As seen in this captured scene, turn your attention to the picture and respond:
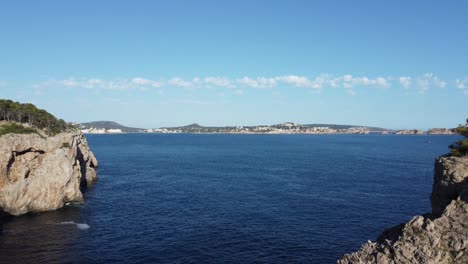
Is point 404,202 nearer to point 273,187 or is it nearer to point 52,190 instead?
point 273,187

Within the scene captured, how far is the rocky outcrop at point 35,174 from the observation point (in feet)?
222

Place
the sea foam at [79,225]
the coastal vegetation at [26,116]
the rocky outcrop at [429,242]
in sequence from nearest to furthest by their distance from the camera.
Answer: the rocky outcrop at [429,242] < the sea foam at [79,225] < the coastal vegetation at [26,116]

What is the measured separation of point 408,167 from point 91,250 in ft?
397

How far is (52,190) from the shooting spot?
72875mm

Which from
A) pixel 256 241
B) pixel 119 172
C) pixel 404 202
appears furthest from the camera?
pixel 119 172

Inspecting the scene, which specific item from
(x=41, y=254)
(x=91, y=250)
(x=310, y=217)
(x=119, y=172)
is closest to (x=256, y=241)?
(x=310, y=217)

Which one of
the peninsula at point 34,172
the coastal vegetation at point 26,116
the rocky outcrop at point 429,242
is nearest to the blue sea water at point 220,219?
the peninsula at point 34,172

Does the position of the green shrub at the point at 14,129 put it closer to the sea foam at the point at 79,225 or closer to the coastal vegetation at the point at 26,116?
the coastal vegetation at the point at 26,116

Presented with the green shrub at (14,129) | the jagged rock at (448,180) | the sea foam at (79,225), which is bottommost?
the sea foam at (79,225)

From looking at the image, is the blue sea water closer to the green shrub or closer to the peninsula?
the peninsula

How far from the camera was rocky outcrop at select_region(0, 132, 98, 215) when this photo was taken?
222ft

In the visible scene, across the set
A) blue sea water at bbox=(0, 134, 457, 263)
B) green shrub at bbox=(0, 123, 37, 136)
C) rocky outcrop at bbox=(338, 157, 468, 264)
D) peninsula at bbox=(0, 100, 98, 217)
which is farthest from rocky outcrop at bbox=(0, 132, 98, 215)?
rocky outcrop at bbox=(338, 157, 468, 264)

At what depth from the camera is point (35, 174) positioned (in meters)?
71.6

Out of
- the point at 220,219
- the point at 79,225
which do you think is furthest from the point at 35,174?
the point at 220,219
